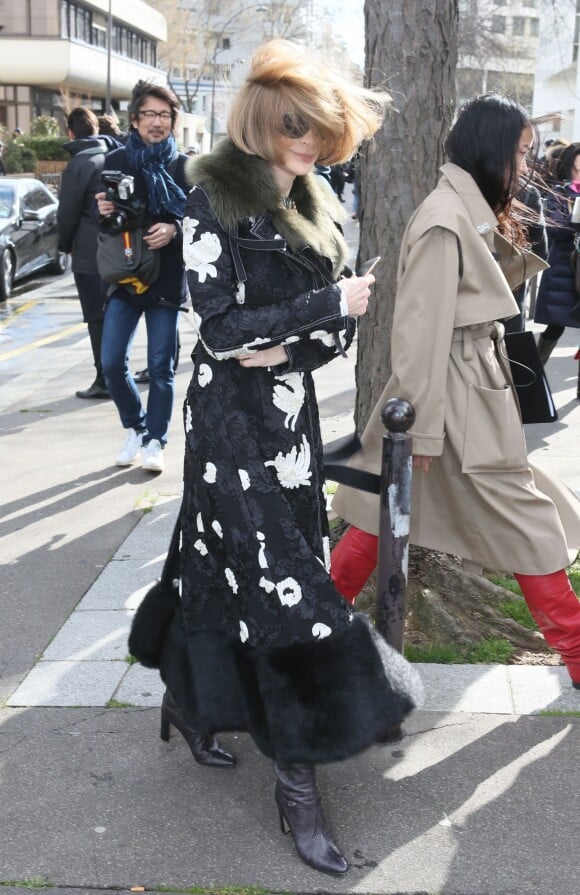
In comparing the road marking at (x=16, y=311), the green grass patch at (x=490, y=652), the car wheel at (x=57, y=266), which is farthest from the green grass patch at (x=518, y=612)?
the car wheel at (x=57, y=266)

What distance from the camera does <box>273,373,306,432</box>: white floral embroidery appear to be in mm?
2863

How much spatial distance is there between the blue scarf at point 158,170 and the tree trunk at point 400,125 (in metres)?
1.80

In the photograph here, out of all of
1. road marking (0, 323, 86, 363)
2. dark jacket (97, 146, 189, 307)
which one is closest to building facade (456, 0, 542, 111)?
road marking (0, 323, 86, 363)

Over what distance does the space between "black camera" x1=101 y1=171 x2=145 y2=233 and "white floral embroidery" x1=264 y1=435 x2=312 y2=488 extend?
341 centimetres

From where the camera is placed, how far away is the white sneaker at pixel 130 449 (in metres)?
6.47

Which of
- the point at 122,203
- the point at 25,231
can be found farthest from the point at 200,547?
the point at 25,231

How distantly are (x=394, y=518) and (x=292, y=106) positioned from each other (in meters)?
1.21

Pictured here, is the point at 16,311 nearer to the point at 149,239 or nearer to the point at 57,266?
the point at 57,266

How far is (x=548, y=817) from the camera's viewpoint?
9.82 ft

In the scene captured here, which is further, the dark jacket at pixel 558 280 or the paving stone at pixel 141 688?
the dark jacket at pixel 558 280

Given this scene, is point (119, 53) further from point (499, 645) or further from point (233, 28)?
point (499, 645)

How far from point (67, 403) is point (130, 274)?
2445mm

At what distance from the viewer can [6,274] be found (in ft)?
45.7

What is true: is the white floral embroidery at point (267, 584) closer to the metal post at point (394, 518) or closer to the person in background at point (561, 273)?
the metal post at point (394, 518)
